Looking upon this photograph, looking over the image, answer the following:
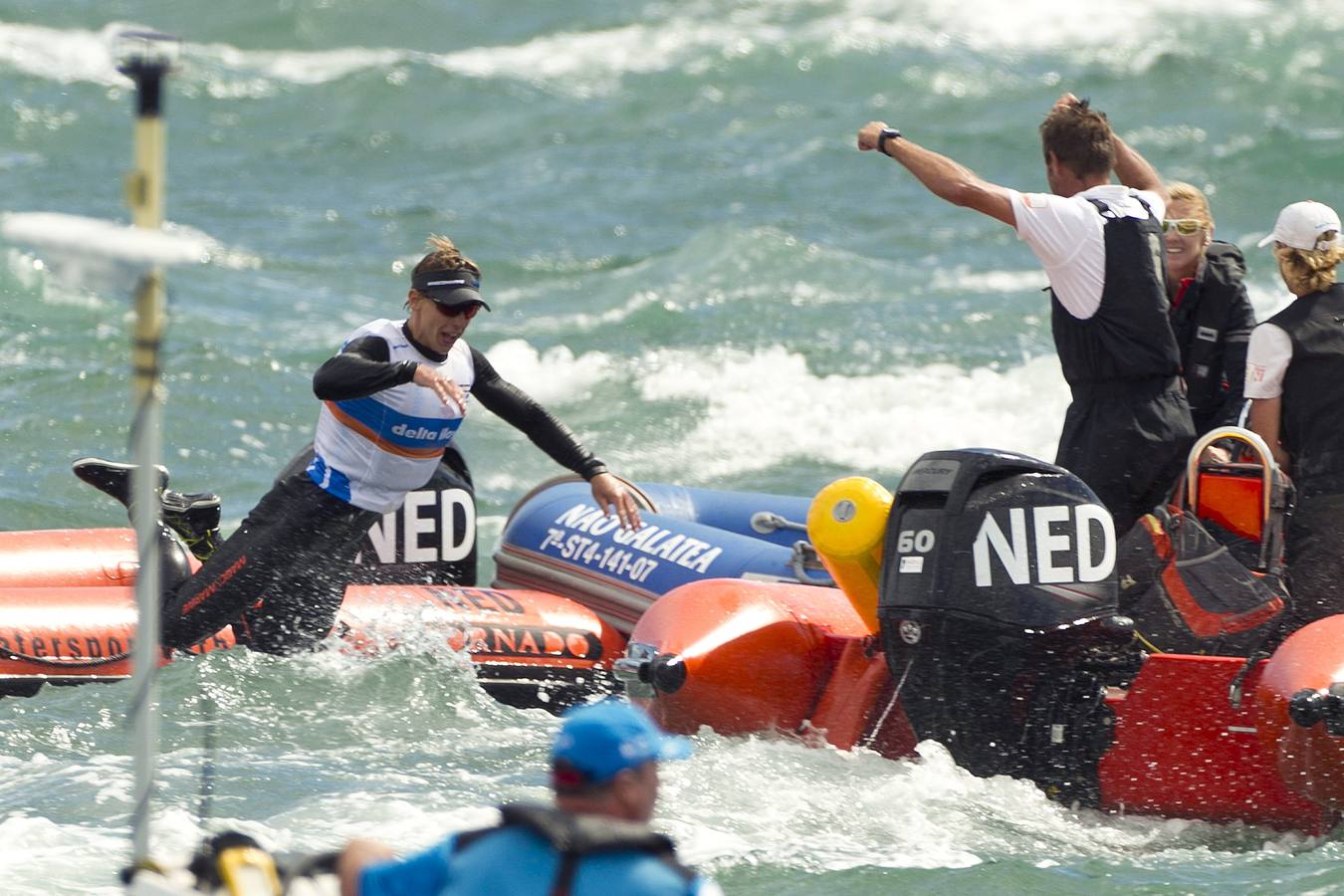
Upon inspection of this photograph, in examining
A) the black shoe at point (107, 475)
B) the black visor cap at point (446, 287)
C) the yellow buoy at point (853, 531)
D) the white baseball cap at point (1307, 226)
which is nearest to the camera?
the white baseball cap at point (1307, 226)

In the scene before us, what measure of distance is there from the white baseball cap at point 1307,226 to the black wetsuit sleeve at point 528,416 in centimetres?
215

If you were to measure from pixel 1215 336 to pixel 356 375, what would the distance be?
2.66 meters

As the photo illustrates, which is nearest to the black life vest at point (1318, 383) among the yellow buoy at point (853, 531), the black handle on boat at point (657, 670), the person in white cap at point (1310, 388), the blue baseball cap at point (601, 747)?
the person in white cap at point (1310, 388)

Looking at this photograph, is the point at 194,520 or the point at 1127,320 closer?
the point at 1127,320

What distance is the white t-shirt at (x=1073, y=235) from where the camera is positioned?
559cm

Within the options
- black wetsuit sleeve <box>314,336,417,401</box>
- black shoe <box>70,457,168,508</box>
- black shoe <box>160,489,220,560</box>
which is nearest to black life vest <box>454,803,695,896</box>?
black wetsuit sleeve <box>314,336,417,401</box>

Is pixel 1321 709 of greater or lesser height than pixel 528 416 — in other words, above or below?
below

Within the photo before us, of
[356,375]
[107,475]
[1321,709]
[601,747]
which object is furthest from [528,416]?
[601,747]

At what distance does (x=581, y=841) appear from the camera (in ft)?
9.45

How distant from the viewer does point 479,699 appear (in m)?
6.74

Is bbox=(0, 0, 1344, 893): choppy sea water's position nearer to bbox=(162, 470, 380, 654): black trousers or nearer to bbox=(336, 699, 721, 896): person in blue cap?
bbox=(162, 470, 380, 654): black trousers

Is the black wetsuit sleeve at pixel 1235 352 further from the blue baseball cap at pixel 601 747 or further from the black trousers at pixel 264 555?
the blue baseball cap at pixel 601 747

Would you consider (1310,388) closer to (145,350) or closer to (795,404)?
(145,350)

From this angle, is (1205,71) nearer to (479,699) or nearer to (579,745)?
(479,699)
